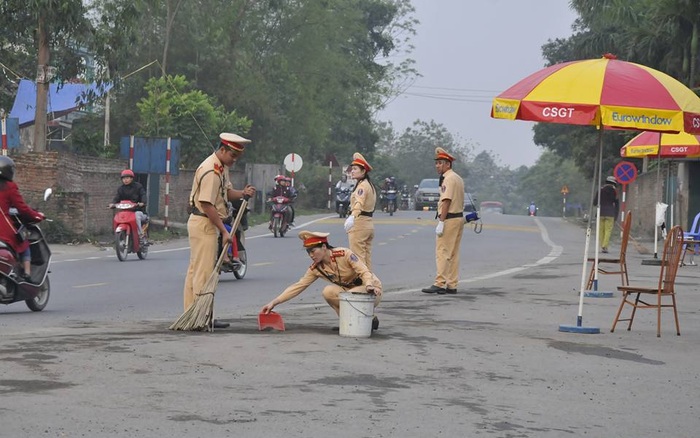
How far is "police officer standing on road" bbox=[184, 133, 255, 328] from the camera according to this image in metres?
12.6

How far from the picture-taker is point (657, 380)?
1053 centimetres

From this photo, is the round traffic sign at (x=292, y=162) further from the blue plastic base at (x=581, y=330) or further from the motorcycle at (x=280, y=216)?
the blue plastic base at (x=581, y=330)

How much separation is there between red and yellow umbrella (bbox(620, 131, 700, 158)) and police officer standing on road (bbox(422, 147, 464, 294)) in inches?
382

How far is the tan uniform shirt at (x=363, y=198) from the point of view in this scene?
1673cm

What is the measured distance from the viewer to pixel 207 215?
1259 centimetres

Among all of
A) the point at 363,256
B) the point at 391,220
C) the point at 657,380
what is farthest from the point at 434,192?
the point at 657,380

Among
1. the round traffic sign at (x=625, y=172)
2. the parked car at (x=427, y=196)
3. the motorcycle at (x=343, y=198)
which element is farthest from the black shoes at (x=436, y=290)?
the parked car at (x=427, y=196)

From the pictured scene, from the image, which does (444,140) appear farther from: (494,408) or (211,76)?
(494,408)

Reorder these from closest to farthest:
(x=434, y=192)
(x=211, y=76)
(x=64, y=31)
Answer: (x=64, y=31), (x=211, y=76), (x=434, y=192)

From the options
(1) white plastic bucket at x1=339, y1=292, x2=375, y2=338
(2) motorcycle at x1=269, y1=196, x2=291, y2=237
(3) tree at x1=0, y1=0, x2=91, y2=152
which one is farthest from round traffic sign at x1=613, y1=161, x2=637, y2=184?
(1) white plastic bucket at x1=339, y1=292, x2=375, y2=338

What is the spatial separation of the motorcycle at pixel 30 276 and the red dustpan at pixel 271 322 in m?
3.47

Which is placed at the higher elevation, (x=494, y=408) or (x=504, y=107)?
(x=504, y=107)

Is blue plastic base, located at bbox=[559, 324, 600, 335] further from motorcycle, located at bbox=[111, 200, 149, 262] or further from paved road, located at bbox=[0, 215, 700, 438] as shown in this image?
motorcycle, located at bbox=[111, 200, 149, 262]

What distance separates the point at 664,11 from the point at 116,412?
3699 cm
